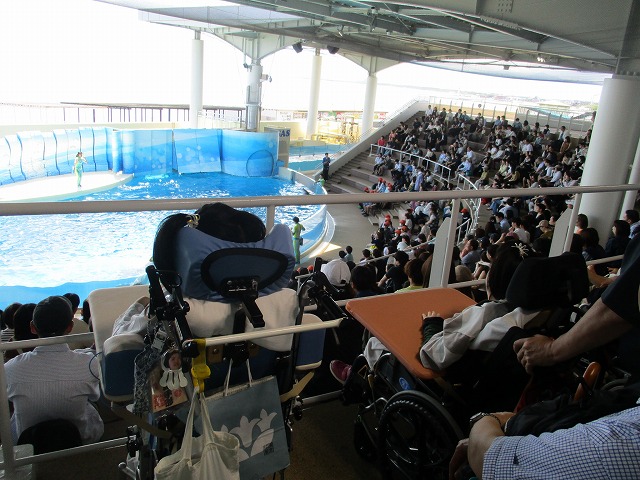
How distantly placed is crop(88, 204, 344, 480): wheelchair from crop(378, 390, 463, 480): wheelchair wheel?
349 millimetres

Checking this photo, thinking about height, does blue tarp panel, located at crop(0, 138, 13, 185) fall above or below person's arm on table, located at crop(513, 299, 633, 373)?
below

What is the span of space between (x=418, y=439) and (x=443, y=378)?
0.66ft

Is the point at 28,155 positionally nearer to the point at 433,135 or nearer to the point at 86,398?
Result: the point at 433,135

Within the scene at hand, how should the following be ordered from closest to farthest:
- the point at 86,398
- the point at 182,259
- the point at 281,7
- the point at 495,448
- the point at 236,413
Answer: the point at 495,448
the point at 182,259
the point at 236,413
the point at 86,398
the point at 281,7

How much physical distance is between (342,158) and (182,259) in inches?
812

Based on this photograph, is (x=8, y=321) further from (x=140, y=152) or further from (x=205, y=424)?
(x=140, y=152)

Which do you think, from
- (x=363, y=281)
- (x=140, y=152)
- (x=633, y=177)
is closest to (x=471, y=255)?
(x=363, y=281)

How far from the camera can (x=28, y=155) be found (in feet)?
53.5

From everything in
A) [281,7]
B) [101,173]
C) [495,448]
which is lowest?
[101,173]

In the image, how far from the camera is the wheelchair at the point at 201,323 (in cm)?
115

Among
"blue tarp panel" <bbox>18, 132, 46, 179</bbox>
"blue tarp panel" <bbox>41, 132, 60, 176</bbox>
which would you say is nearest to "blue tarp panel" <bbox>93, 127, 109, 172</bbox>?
"blue tarp panel" <bbox>41, 132, 60, 176</bbox>

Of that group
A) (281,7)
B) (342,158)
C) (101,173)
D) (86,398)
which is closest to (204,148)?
(101,173)

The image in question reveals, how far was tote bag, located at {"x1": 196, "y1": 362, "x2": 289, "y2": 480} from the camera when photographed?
4.18 ft

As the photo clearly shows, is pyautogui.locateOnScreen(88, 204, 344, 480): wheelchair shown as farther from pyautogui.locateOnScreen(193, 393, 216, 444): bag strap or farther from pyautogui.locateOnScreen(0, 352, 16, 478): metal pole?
pyautogui.locateOnScreen(0, 352, 16, 478): metal pole
